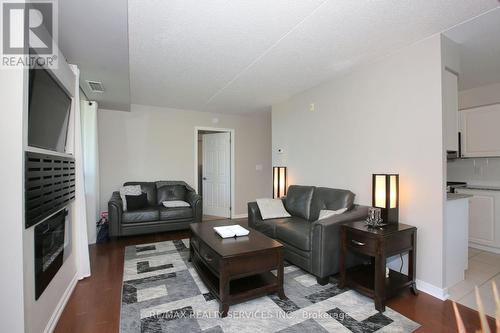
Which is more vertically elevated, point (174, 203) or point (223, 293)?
point (174, 203)

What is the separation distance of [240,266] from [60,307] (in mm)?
1499

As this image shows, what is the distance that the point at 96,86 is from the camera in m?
3.43

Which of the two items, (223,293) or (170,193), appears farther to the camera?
(170,193)

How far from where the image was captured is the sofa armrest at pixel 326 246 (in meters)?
2.38

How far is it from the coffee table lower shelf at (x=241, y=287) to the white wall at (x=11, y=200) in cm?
123

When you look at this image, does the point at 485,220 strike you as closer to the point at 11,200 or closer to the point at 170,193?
the point at 170,193

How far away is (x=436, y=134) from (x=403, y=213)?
2.74ft

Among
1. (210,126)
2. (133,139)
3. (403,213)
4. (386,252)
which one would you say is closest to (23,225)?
(386,252)

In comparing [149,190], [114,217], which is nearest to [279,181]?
[149,190]

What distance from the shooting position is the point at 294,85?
11.7 feet

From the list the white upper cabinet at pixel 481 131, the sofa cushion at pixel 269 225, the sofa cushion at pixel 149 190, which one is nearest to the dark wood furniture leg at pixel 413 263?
the sofa cushion at pixel 269 225

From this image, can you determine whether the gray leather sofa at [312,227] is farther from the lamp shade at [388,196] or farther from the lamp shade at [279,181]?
the lamp shade at [279,181]

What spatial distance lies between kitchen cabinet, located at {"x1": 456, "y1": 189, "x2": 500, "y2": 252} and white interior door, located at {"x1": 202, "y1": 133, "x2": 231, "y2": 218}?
13.7 ft

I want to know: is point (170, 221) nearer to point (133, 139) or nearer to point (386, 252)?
point (133, 139)
